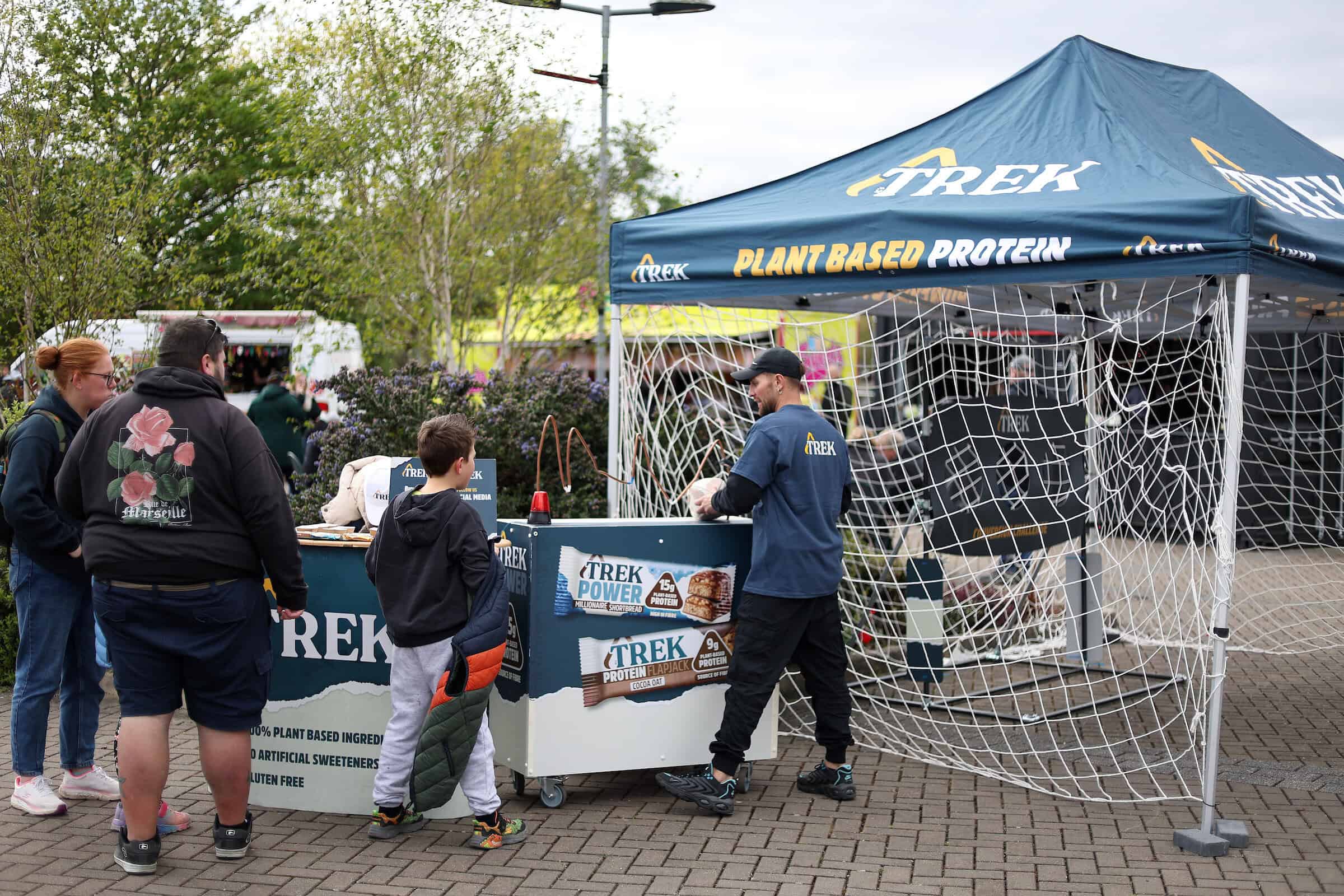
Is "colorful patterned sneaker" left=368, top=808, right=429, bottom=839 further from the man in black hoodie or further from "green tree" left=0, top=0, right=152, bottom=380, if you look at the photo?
"green tree" left=0, top=0, right=152, bottom=380

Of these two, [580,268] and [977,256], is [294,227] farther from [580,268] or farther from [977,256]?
[977,256]

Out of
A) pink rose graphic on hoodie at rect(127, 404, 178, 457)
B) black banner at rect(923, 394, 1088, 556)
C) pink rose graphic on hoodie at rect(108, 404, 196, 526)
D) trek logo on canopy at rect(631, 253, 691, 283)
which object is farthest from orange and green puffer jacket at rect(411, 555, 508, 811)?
black banner at rect(923, 394, 1088, 556)

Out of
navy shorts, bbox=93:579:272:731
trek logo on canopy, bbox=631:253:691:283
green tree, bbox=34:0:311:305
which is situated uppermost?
green tree, bbox=34:0:311:305

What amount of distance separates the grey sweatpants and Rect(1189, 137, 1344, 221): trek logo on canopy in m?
3.62

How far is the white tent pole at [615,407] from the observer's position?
6387 millimetres

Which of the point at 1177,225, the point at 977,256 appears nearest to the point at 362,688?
the point at 977,256

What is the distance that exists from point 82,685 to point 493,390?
3.98m

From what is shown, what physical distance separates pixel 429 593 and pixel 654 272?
96.1 inches

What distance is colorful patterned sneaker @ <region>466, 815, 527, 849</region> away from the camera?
4.43 m

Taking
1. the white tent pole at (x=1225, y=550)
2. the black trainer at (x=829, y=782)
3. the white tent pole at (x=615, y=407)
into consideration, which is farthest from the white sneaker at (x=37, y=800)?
the white tent pole at (x=1225, y=550)

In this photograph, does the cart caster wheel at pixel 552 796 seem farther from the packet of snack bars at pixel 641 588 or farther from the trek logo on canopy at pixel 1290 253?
the trek logo on canopy at pixel 1290 253

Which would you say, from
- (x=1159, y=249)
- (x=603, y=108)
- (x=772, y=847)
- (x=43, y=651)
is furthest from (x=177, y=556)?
(x=603, y=108)

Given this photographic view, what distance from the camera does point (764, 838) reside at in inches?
182

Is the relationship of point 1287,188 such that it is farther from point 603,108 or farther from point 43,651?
point 603,108
